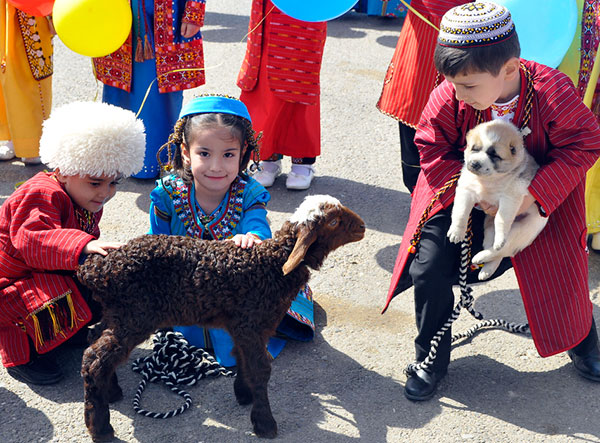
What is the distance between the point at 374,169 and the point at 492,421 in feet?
9.09

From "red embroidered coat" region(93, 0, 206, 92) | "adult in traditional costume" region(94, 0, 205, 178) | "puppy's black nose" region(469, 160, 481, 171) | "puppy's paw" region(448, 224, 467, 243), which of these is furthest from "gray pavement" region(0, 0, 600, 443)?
"puppy's black nose" region(469, 160, 481, 171)

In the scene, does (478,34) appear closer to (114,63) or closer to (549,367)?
(549,367)

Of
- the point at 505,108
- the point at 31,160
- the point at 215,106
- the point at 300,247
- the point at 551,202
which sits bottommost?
the point at 31,160

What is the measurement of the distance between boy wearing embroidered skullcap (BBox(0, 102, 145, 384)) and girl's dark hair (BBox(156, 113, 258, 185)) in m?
0.23

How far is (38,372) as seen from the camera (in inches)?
119

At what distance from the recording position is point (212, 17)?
9.29 m

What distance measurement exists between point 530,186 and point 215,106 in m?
1.37

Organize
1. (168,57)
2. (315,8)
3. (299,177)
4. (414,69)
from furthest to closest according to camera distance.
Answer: (299,177), (168,57), (414,69), (315,8)

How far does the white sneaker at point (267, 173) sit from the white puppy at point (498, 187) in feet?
7.52

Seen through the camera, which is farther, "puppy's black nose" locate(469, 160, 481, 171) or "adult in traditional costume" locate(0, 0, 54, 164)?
"adult in traditional costume" locate(0, 0, 54, 164)

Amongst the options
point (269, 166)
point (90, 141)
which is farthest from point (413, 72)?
point (90, 141)

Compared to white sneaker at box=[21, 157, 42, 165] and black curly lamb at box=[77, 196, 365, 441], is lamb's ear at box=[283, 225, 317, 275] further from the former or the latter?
white sneaker at box=[21, 157, 42, 165]

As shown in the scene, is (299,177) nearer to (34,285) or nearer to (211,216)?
(211,216)

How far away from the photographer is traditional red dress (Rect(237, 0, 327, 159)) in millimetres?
4602
